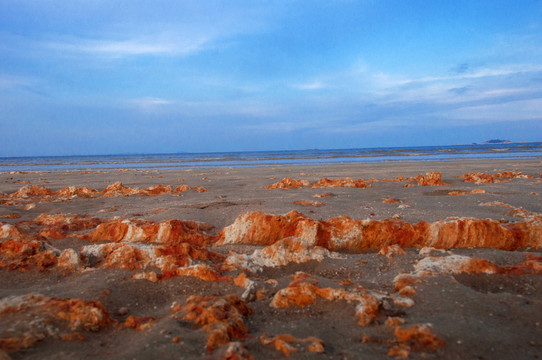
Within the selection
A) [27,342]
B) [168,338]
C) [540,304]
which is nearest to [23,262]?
[27,342]

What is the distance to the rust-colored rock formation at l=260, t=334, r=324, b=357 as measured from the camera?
2.27 m

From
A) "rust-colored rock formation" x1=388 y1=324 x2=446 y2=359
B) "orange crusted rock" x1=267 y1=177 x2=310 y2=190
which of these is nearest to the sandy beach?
"rust-colored rock formation" x1=388 y1=324 x2=446 y2=359

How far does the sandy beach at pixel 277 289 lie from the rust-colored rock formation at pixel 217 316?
0.01 m

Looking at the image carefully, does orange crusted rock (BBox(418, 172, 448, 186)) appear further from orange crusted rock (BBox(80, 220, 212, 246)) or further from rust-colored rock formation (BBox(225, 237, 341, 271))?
orange crusted rock (BBox(80, 220, 212, 246))

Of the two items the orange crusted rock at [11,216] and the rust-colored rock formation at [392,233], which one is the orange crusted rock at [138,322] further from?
the orange crusted rock at [11,216]

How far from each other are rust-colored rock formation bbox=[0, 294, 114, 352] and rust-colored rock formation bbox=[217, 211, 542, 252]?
8.45 feet

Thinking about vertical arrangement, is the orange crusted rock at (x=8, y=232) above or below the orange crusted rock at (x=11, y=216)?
above

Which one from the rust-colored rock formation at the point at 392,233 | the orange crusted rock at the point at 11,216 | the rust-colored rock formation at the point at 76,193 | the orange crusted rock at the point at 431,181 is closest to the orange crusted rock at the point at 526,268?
the rust-colored rock formation at the point at 392,233

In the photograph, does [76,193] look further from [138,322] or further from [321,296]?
[321,296]

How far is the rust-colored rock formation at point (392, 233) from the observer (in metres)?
4.70

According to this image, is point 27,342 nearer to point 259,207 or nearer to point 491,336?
point 491,336

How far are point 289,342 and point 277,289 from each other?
1.01 meters

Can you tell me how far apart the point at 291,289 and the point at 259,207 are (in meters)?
4.64

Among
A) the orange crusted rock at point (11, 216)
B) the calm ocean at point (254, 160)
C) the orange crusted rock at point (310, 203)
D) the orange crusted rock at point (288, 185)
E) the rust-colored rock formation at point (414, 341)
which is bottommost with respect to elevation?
the rust-colored rock formation at point (414, 341)
